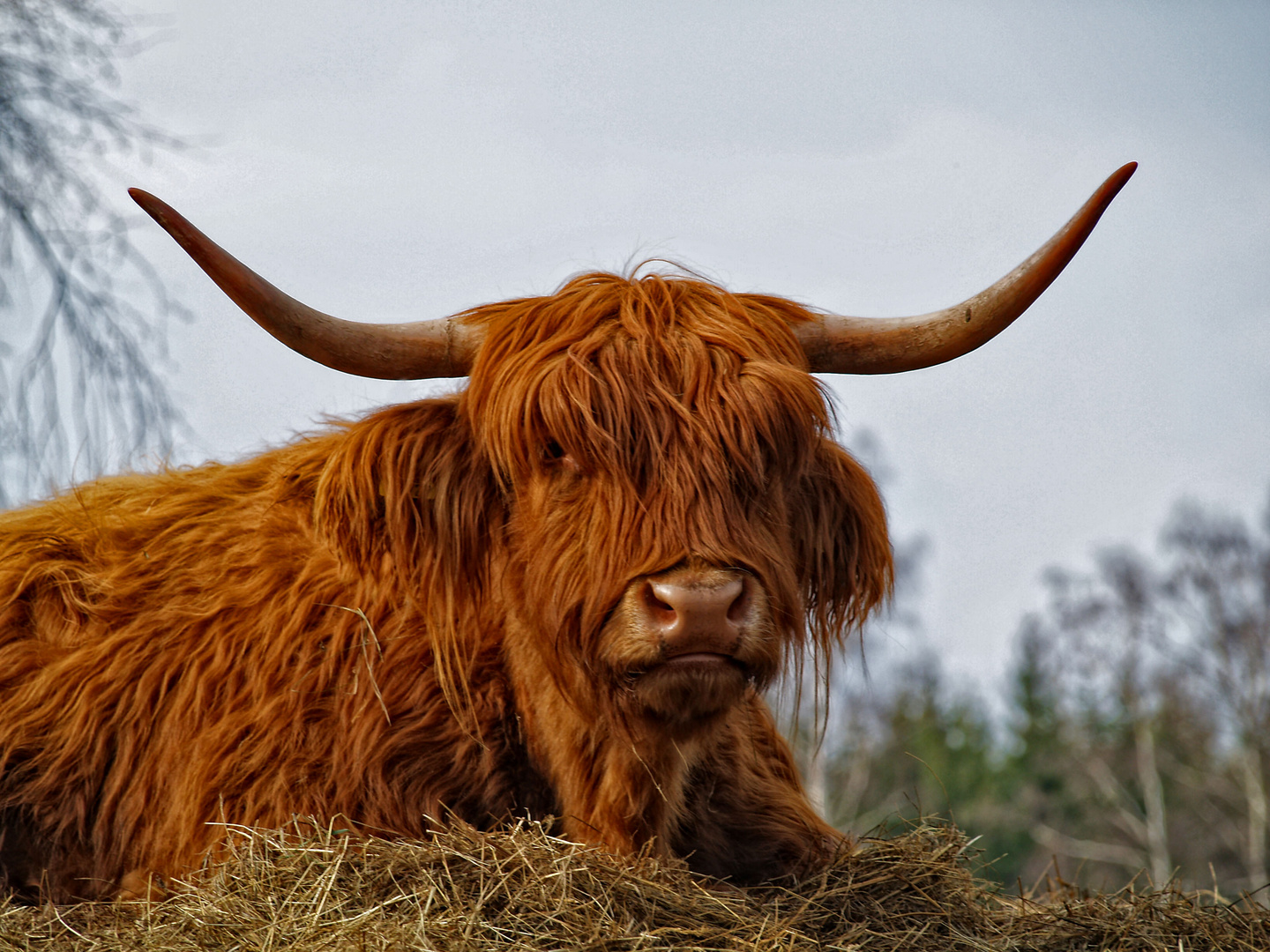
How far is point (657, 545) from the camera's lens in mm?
2596

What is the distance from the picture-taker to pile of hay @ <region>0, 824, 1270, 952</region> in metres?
2.25

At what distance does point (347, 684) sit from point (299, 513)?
54 cm

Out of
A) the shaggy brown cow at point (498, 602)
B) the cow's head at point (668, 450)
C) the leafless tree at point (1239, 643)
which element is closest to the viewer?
the cow's head at point (668, 450)

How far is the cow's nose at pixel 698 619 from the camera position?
2451 mm

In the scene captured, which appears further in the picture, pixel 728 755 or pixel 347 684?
pixel 728 755

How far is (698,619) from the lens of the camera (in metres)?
2.45

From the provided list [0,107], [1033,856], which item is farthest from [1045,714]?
[0,107]

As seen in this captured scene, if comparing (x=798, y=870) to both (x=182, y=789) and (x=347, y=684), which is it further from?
(x=182, y=789)

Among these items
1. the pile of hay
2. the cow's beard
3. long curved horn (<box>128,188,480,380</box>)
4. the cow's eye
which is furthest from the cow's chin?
long curved horn (<box>128,188,480,380</box>)

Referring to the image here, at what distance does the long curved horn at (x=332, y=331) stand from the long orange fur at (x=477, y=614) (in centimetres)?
9

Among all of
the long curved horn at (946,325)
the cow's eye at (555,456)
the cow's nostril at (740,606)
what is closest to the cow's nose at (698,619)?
the cow's nostril at (740,606)

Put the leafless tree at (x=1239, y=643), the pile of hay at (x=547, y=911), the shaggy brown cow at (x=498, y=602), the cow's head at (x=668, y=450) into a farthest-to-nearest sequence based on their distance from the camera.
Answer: the leafless tree at (x=1239, y=643) < the shaggy brown cow at (x=498, y=602) < the cow's head at (x=668, y=450) < the pile of hay at (x=547, y=911)

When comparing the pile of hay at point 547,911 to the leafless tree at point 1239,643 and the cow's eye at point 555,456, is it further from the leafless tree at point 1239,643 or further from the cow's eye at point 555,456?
the leafless tree at point 1239,643

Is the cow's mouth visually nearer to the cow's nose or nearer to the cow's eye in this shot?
the cow's nose
